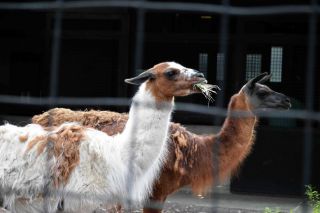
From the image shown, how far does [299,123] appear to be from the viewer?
25.1ft

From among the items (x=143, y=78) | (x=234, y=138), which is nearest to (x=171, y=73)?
(x=143, y=78)

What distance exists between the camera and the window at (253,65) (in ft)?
24.9

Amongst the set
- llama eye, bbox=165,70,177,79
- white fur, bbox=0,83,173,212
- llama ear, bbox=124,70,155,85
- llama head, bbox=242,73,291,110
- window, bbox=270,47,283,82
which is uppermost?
window, bbox=270,47,283,82

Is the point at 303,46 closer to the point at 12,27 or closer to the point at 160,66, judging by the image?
the point at 12,27

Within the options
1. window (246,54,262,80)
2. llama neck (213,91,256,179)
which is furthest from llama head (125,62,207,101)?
window (246,54,262,80)

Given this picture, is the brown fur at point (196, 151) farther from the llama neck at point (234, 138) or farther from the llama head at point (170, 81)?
the llama head at point (170, 81)

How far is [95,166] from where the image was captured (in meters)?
3.68

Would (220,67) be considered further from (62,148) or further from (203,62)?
(62,148)

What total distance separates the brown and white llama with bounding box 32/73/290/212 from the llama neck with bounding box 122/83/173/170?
2.58ft

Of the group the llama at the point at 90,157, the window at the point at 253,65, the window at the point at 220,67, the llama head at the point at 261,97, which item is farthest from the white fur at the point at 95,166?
the window at the point at 253,65

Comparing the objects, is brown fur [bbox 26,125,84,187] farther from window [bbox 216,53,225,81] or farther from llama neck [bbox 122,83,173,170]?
window [bbox 216,53,225,81]

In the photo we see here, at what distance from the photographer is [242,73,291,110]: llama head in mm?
4924

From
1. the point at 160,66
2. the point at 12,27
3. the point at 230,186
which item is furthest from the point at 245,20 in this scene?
the point at 160,66

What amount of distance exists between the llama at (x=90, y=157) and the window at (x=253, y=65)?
12.3ft
